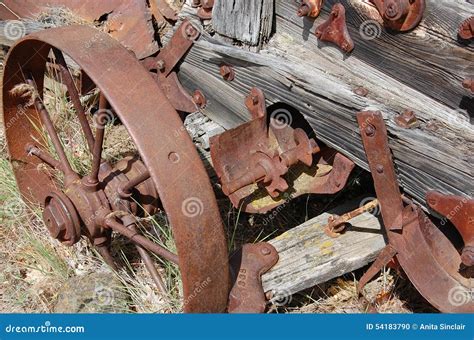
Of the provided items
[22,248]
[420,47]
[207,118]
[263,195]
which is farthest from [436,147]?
[22,248]

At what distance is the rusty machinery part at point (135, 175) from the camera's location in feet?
7.29

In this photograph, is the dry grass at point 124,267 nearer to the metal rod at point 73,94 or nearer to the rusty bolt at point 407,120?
the metal rod at point 73,94

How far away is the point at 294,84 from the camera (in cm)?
260

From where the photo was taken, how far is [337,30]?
8.23 ft

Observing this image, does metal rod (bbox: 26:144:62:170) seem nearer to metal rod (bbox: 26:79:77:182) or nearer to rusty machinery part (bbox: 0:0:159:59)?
metal rod (bbox: 26:79:77:182)

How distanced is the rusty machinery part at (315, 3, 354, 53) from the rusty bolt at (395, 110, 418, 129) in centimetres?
37

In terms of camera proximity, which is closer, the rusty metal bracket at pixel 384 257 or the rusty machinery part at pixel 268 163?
the rusty metal bracket at pixel 384 257

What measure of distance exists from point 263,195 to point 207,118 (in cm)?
54

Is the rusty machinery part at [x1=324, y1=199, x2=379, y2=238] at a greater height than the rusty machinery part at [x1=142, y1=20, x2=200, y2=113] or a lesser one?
lesser

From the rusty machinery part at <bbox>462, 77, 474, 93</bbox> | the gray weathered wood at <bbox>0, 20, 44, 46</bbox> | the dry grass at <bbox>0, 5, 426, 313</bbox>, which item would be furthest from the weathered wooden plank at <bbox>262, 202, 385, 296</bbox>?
the gray weathered wood at <bbox>0, 20, 44, 46</bbox>

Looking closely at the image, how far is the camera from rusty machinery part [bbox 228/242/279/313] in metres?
2.62

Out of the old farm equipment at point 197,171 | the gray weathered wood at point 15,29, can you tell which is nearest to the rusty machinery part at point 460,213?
the old farm equipment at point 197,171

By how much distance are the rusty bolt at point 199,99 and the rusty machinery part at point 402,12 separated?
108 cm
